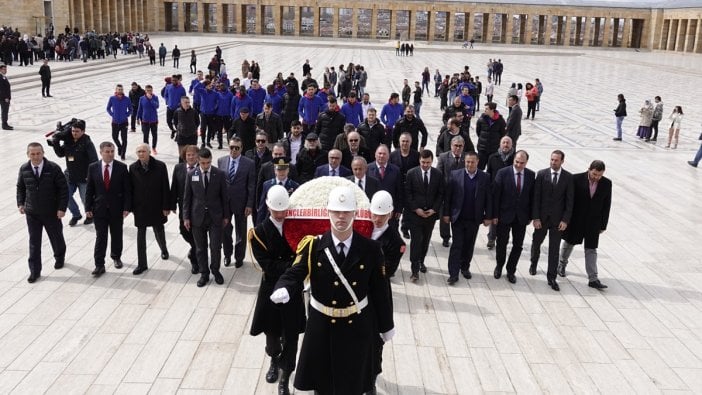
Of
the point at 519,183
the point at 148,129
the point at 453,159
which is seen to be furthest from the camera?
the point at 148,129

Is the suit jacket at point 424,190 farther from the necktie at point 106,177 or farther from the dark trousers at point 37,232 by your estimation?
the dark trousers at point 37,232

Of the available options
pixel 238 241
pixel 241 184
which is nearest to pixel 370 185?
pixel 241 184

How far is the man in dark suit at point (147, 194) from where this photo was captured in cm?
664

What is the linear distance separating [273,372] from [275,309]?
0.60 m

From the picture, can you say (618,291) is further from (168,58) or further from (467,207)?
(168,58)

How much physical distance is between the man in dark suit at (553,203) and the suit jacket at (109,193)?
450 centimetres

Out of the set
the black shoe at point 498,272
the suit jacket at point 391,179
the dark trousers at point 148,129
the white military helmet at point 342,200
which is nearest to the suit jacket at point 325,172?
the suit jacket at point 391,179

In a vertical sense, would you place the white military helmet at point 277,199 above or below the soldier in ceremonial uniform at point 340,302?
above

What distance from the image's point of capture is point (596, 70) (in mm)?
40562

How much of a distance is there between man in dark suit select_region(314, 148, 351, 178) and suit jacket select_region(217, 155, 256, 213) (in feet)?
2.45

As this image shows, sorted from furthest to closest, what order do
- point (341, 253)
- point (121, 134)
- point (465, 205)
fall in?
point (121, 134) → point (465, 205) → point (341, 253)

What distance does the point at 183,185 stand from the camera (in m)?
6.62

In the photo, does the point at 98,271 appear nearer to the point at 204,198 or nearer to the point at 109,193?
the point at 109,193

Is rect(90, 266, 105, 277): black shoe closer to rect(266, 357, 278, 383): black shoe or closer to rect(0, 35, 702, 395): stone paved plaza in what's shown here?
rect(0, 35, 702, 395): stone paved plaza
